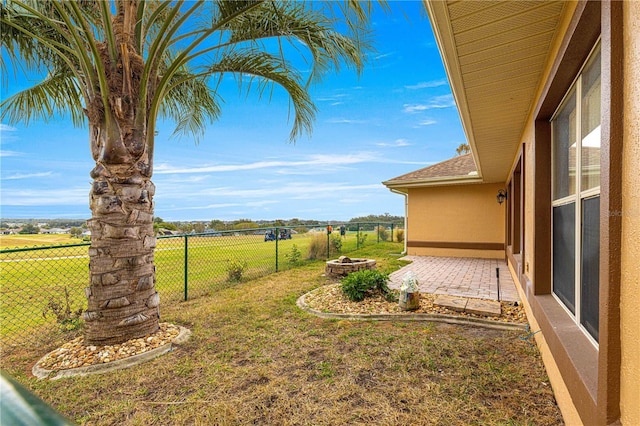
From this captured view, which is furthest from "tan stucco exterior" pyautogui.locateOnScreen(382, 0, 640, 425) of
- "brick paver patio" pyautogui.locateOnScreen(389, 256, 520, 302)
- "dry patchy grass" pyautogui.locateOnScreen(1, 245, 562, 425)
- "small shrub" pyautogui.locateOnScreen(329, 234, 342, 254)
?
"small shrub" pyautogui.locateOnScreen(329, 234, 342, 254)

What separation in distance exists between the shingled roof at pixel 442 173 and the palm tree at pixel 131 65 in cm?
759

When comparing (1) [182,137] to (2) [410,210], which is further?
(2) [410,210]

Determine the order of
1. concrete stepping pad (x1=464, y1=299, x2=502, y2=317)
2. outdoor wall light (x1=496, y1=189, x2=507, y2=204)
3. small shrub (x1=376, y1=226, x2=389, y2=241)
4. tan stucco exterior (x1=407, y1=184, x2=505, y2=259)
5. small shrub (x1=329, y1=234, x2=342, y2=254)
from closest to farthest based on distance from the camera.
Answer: concrete stepping pad (x1=464, y1=299, x2=502, y2=317)
outdoor wall light (x1=496, y1=189, x2=507, y2=204)
tan stucco exterior (x1=407, y1=184, x2=505, y2=259)
small shrub (x1=329, y1=234, x2=342, y2=254)
small shrub (x1=376, y1=226, x2=389, y2=241)

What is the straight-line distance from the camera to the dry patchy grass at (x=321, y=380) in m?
2.46

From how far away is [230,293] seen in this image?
649cm

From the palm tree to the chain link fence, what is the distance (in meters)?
1.31

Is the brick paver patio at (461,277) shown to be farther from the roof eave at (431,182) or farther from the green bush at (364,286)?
the roof eave at (431,182)

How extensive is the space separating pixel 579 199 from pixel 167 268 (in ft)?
25.2

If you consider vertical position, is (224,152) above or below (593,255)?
above

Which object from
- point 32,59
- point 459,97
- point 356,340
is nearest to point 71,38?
point 32,59

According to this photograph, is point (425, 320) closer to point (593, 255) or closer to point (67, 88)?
point (593, 255)

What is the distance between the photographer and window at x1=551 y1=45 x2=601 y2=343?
2.04m

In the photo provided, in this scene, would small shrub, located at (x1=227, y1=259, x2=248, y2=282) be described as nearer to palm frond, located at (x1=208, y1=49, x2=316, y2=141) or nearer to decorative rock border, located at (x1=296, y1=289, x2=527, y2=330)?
decorative rock border, located at (x1=296, y1=289, x2=527, y2=330)

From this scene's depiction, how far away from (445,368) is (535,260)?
1.55 meters
